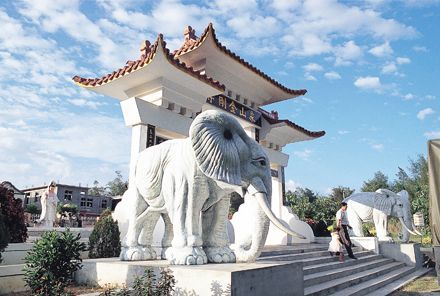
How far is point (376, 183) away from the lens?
140 ft

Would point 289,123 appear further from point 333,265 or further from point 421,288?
point 421,288

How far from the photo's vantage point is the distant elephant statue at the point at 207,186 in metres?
4.00

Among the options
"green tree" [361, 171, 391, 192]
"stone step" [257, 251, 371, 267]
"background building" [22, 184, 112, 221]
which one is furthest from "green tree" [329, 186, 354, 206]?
"stone step" [257, 251, 371, 267]

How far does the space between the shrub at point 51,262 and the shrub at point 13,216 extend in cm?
316

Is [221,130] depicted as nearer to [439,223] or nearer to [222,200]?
[222,200]

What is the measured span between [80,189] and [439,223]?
136 ft

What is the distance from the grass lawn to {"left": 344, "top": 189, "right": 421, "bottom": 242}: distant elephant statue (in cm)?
238

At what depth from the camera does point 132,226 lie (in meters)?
4.81

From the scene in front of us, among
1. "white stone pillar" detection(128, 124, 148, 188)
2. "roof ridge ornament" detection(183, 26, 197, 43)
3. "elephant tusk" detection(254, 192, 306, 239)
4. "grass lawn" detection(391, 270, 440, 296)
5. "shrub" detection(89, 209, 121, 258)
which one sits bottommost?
"grass lawn" detection(391, 270, 440, 296)

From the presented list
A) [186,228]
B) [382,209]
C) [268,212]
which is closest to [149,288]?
[186,228]

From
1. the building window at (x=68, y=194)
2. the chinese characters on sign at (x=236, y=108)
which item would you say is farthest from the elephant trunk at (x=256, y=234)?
the building window at (x=68, y=194)

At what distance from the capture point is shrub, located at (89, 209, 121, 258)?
5.94 meters

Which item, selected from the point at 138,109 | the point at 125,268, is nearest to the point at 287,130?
the point at 138,109

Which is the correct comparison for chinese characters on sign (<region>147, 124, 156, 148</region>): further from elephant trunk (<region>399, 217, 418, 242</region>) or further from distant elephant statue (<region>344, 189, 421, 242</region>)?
elephant trunk (<region>399, 217, 418, 242</region>)
